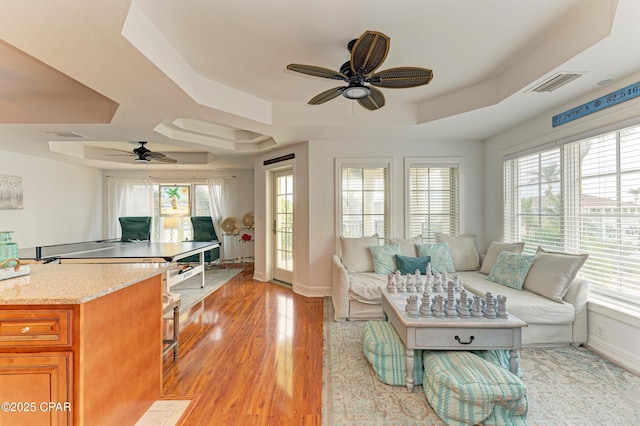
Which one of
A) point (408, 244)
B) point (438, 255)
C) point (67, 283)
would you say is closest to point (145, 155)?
point (67, 283)

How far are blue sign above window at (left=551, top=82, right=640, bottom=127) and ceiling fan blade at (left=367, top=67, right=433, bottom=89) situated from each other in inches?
69.1

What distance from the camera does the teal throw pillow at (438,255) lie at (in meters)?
3.83

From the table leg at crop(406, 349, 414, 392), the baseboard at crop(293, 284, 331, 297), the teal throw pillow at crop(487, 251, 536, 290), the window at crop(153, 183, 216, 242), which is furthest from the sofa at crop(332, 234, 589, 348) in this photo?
the window at crop(153, 183, 216, 242)

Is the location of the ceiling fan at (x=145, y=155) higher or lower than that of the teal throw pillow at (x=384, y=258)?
higher

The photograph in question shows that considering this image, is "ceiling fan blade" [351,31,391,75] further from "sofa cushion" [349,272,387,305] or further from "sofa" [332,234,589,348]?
"sofa cushion" [349,272,387,305]

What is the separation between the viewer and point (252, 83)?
3.06m

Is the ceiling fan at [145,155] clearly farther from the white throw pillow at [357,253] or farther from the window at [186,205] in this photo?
the white throw pillow at [357,253]

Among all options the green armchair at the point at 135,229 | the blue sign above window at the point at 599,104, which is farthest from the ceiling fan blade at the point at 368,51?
the green armchair at the point at 135,229

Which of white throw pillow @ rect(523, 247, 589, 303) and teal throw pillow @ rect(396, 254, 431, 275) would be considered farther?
teal throw pillow @ rect(396, 254, 431, 275)

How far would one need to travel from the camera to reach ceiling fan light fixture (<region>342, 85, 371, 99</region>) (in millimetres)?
2312

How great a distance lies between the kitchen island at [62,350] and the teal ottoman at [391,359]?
161 cm

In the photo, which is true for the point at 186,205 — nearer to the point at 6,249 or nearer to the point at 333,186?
the point at 333,186

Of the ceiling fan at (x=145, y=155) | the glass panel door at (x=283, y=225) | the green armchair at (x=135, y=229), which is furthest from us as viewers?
the green armchair at (x=135, y=229)

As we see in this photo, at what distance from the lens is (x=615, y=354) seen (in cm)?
242
